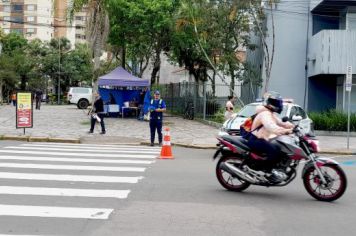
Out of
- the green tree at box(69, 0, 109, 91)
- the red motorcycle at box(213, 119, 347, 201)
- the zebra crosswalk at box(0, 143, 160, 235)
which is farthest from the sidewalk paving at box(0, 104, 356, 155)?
the red motorcycle at box(213, 119, 347, 201)

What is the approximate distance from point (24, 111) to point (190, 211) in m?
13.5

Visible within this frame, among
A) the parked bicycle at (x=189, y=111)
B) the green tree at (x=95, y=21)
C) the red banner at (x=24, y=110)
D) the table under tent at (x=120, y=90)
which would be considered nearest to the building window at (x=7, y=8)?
the table under tent at (x=120, y=90)

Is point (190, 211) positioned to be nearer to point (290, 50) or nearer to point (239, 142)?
point (239, 142)

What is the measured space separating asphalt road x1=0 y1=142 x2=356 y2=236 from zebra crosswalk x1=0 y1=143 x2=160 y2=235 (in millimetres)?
67

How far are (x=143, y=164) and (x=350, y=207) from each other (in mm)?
5461

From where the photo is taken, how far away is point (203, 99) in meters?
30.0

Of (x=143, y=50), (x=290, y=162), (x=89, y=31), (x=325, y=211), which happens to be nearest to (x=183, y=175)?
(x=290, y=162)

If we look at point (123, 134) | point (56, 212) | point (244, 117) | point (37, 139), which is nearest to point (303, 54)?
point (123, 134)

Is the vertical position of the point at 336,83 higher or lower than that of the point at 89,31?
lower

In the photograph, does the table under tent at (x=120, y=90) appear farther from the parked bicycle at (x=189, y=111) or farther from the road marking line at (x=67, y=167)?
the road marking line at (x=67, y=167)

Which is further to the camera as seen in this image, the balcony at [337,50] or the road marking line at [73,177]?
the balcony at [337,50]

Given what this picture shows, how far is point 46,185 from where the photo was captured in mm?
9742

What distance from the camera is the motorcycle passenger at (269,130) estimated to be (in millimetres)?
9172

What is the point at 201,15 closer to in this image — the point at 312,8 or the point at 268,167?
the point at 312,8
